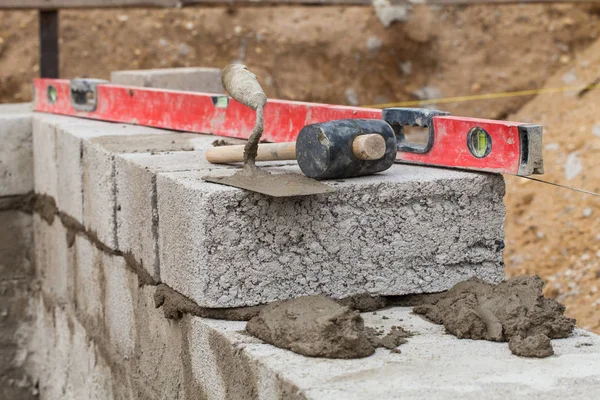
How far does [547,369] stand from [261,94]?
1.10 metres

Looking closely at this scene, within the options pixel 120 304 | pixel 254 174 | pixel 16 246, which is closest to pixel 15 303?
pixel 16 246

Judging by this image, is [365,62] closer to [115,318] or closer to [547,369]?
[115,318]

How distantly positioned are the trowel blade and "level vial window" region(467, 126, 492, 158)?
50cm

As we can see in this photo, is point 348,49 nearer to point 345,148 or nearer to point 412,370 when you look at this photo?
point 345,148

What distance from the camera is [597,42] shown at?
33.0 ft

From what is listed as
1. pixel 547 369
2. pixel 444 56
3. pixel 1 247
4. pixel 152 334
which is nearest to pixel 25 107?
pixel 1 247

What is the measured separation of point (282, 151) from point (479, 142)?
58cm

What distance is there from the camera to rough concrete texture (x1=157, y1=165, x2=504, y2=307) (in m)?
2.58

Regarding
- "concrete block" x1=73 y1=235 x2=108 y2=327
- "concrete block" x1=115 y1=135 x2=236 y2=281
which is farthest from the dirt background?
"concrete block" x1=115 y1=135 x2=236 y2=281

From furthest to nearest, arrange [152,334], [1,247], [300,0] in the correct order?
[300,0] → [1,247] → [152,334]

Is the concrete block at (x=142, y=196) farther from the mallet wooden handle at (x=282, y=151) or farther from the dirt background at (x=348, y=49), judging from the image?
the dirt background at (x=348, y=49)

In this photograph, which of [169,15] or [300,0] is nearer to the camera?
[300,0]

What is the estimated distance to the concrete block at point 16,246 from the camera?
4859 mm

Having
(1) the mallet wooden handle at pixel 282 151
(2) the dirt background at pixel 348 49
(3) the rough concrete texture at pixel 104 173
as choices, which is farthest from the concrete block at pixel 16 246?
(2) the dirt background at pixel 348 49
